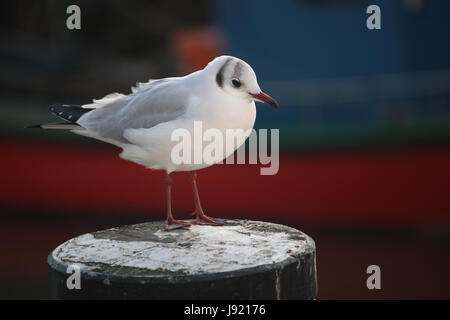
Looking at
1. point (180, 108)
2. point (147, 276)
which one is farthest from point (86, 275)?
point (180, 108)

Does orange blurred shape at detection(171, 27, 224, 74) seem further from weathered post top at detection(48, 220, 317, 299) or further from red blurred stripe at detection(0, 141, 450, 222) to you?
weathered post top at detection(48, 220, 317, 299)

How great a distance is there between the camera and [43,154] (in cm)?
555

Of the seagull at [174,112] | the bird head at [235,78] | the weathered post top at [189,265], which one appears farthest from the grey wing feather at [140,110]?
the weathered post top at [189,265]

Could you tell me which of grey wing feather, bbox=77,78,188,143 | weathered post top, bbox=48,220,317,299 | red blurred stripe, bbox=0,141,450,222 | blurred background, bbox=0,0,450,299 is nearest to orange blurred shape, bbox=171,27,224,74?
blurred background, bbox=0,0,450,299

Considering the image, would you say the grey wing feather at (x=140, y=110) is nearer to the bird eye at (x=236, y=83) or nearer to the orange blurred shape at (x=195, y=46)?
the bird eye at (x=236, y=83)

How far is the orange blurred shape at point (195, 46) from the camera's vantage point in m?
6.71

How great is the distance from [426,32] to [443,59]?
28 cm

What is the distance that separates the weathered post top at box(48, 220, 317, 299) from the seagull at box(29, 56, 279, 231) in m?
0.27

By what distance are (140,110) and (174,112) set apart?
0.55 ft

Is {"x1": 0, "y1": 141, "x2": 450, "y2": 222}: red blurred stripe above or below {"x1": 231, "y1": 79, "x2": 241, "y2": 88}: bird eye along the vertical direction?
below

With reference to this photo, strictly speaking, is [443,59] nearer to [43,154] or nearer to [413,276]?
[413,276]

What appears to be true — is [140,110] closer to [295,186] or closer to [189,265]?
[189,265]

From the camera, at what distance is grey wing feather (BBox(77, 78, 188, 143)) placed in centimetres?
225

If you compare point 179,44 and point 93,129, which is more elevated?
point 179,44
